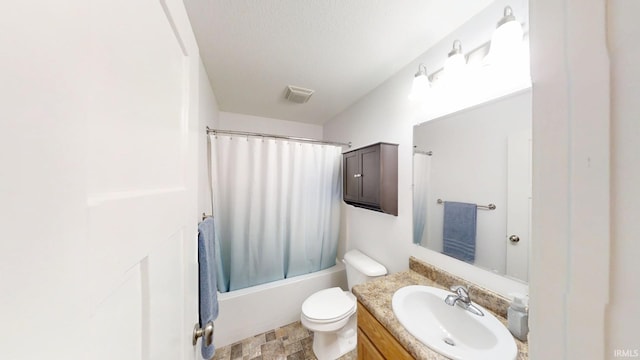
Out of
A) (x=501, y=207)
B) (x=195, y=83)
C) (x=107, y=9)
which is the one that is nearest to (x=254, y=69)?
(x=195, y=83)

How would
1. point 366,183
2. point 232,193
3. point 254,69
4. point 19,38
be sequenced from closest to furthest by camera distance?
point 19,38, point 254,69, point 366,183, point 232,193

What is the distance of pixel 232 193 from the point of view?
182cm

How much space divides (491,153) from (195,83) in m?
1.31

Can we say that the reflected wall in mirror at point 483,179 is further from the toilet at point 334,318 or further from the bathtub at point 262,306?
the bathtub at point 262,306

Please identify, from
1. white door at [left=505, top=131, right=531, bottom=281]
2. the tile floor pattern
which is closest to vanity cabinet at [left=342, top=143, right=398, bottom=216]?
white door at [left=505, top=131, right=531, bottom=281]

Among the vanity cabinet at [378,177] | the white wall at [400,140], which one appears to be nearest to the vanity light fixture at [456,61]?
the white wall at [400,140]

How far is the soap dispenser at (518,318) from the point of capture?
2.48 ft

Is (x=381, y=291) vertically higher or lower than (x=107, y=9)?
lower

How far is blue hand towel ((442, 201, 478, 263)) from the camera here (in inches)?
41.0

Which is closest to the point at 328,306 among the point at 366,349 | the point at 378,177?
the point at 366,349

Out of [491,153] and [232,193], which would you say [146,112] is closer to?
[491,153]

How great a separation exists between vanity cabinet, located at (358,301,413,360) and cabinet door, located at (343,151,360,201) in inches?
35.3

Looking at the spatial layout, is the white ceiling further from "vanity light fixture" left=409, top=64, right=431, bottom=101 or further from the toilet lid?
the toilet lid

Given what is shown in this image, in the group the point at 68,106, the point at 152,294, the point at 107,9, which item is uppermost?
the point at 107,9
